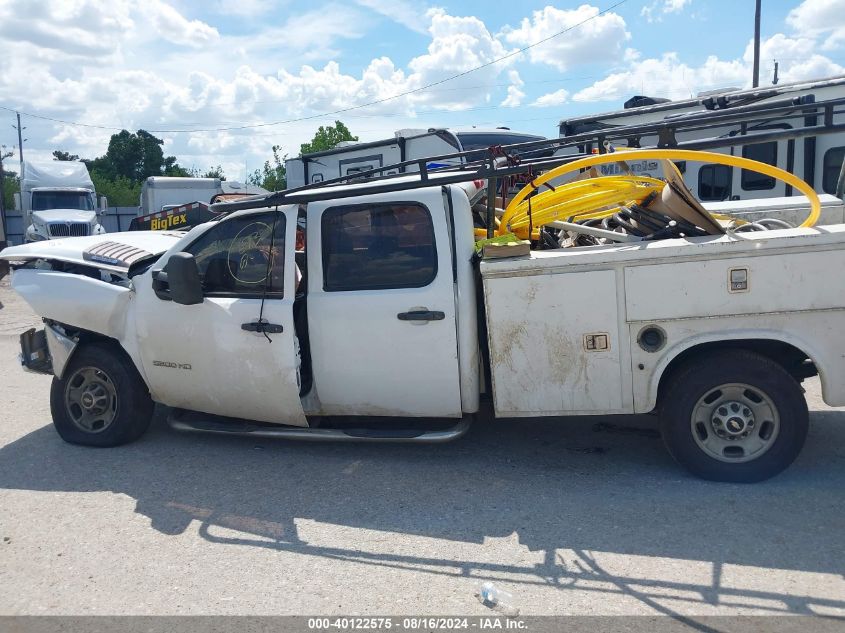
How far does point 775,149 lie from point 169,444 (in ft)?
30.3

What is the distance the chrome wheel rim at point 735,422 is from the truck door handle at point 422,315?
169 centimetres

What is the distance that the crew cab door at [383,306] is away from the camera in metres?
5.09

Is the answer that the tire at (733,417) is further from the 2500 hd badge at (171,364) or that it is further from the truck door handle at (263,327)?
the 2500 hd badge at (171,364)

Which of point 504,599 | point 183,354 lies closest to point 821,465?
point 504,599

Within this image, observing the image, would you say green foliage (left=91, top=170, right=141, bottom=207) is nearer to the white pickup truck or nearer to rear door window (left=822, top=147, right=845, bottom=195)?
rear door window (left=822, top=147, right=845, bottom=195)

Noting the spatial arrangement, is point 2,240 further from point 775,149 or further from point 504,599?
point 504,599

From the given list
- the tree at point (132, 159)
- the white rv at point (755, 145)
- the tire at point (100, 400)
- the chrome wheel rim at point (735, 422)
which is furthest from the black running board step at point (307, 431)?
the tree at point (132, 159)

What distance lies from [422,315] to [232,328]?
1401 mm

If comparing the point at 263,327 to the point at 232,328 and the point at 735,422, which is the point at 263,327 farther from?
the point at 735,422

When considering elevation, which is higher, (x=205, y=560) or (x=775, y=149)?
(x=775, y=149)

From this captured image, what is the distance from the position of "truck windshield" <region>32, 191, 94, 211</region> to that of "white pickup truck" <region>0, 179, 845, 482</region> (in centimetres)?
2067

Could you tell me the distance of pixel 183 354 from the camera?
5.68 m

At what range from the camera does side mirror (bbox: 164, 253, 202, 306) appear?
534 centimetres

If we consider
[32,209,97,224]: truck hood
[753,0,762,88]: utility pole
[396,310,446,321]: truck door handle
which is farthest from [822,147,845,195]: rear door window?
[32,209,97,224]: truck hood
